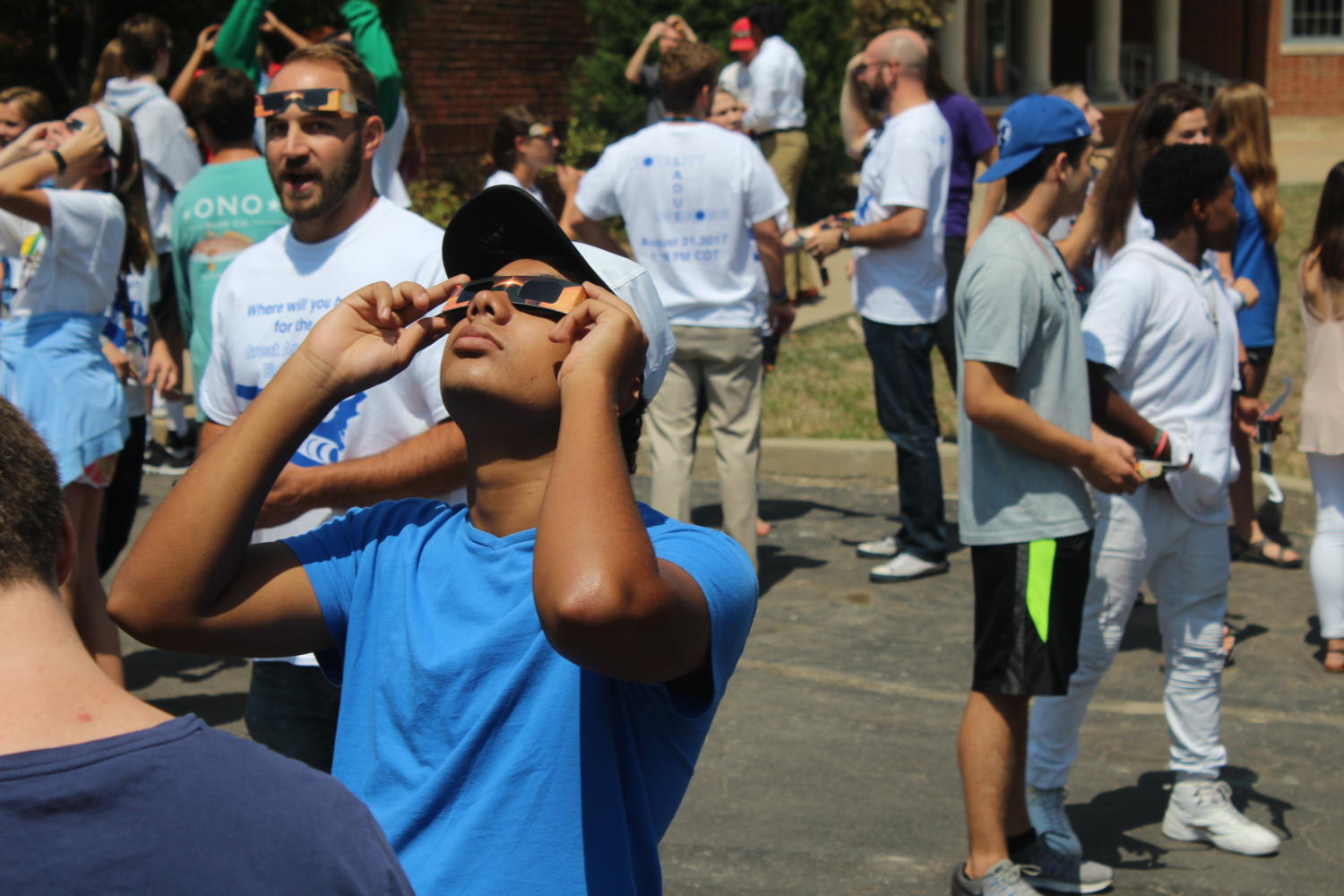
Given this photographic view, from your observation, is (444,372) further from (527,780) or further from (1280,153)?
(1280,153)

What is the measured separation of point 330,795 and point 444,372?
84cm

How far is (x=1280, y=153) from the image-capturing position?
2558 cm

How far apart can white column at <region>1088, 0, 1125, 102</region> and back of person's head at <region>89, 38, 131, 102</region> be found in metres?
24.0

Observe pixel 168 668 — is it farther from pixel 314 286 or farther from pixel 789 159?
pixel 789 159

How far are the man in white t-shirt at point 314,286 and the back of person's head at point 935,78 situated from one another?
4.47 meters

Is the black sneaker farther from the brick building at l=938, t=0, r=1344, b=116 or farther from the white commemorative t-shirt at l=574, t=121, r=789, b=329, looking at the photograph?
the brick building at l=938, t=0, r=1344, b=116

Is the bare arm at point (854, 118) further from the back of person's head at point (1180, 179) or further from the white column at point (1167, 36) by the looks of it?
the white column at point (1167, 36)

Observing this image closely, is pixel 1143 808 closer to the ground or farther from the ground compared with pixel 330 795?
closer to the ground

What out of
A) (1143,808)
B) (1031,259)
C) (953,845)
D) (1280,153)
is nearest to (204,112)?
(1031,259)

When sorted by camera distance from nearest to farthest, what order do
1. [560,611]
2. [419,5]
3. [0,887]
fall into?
[0,887] < [560,611] < [419,5]

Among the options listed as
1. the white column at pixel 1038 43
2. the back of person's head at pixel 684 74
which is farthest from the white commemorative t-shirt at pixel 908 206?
Answer: the white column at pixel 1038 43

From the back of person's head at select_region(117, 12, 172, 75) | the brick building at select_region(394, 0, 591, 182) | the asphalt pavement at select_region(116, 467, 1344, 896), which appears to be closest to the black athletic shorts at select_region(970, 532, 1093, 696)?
the asphalt pavement at select_region(116, 467, 1344, 896)

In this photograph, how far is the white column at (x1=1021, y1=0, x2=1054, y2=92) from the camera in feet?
94.6

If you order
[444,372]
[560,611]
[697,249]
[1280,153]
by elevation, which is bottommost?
[1280,153]
